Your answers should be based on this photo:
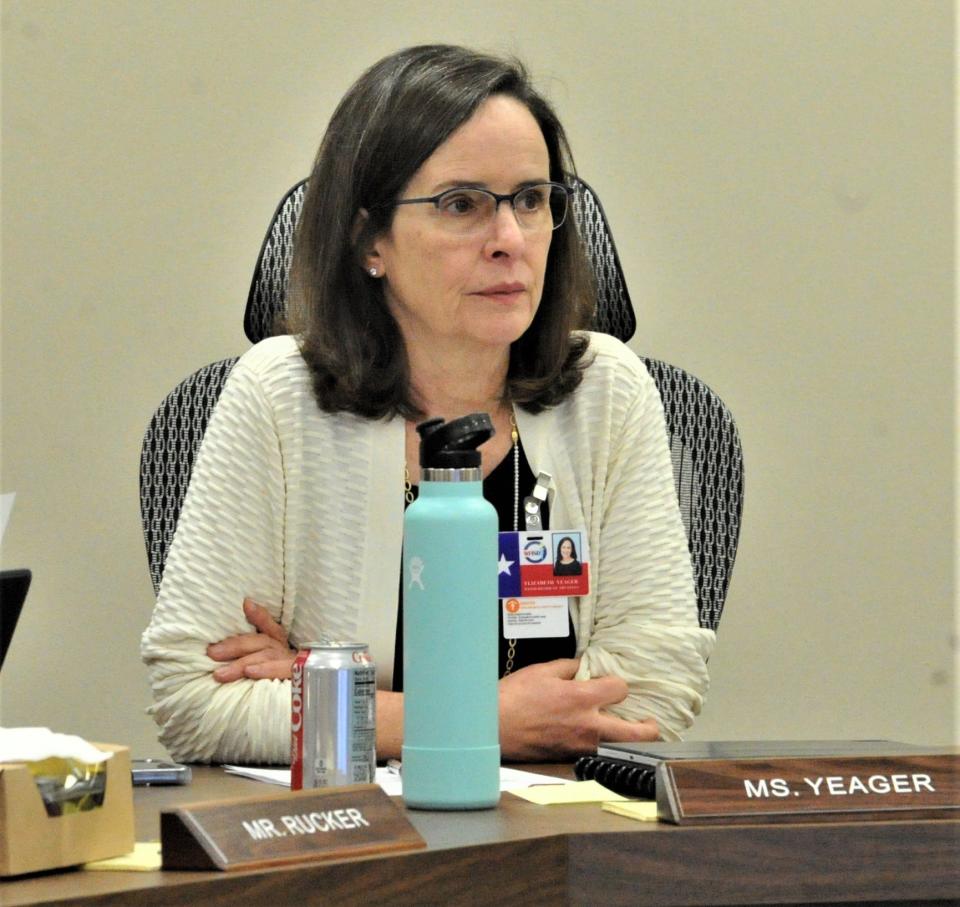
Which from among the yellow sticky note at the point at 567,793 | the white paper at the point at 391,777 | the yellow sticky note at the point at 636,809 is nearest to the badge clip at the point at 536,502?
the white paper at the point at 391,777

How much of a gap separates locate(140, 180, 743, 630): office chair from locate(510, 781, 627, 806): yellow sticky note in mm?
879

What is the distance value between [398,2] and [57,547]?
4.09 ft

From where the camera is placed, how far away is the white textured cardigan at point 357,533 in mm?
1740

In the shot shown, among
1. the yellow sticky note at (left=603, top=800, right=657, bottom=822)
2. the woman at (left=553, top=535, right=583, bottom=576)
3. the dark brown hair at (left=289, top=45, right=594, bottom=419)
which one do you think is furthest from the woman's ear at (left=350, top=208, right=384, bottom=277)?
the yellow sticky note at (left=603, top=800, right=657, bottom=822)

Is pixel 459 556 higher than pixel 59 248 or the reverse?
the reverse

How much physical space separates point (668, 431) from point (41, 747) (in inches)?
53.1

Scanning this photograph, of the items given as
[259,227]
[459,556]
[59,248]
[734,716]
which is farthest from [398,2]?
[459,556]

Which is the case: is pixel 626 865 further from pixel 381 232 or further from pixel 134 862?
pixel 381 232

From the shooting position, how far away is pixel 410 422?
1884mm

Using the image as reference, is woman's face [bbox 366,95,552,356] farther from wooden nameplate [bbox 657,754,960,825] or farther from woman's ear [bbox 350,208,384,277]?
wooden nameplate [bbox 657,754,960,825]

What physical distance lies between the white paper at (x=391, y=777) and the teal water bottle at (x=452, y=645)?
87mm

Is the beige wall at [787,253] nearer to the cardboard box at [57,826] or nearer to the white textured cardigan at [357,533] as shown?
the white textured cardigan at [357,533]

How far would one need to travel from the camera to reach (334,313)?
1.99m

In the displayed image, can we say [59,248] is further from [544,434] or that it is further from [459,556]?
[459,556]
